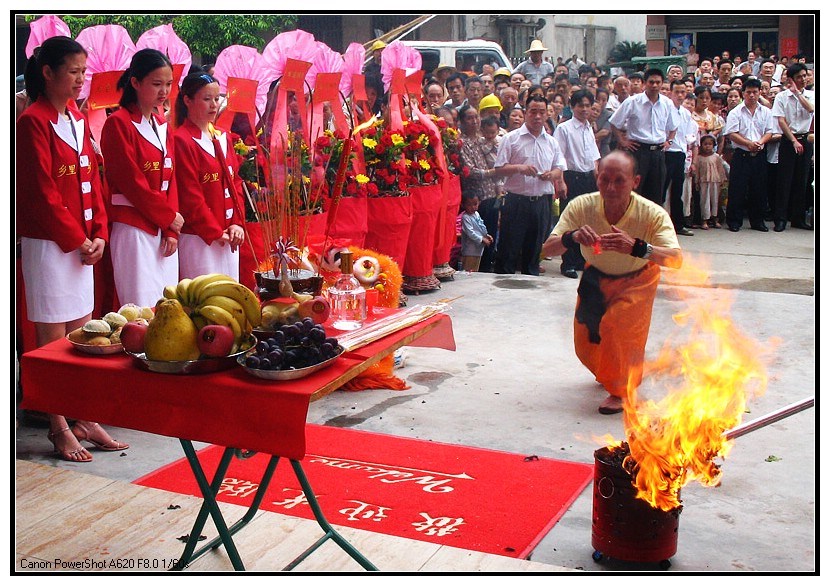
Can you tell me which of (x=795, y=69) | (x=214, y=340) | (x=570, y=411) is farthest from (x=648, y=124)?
(x=214, y=340)

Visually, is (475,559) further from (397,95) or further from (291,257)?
(397,95)

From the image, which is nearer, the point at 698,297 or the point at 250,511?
the point at 250,511

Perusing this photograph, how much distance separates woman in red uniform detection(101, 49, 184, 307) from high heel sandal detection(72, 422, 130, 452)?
1.92 ft

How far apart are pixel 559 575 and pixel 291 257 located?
1.35 m

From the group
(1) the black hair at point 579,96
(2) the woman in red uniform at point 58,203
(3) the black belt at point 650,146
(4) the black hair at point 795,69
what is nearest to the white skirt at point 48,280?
(2) the woman in red uniform at point 58,203

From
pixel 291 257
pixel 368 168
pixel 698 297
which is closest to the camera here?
pixel 291 257

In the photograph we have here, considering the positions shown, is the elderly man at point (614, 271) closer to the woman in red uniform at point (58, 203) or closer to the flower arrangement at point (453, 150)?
the woman in red uniform at point (58, 203)

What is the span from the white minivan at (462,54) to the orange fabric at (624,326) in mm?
7136

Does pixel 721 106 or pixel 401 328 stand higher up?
pixel 721 106

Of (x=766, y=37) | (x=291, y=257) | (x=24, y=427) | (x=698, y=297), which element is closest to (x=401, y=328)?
(x=291, y=257)

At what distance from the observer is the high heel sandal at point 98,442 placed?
3982mm

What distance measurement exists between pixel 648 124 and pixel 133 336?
705 centimetres

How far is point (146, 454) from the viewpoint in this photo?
3.96 metres

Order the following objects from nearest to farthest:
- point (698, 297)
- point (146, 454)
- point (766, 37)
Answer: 1. point (146, 454)
2. point (698, 297)
3. point (766, 37)
